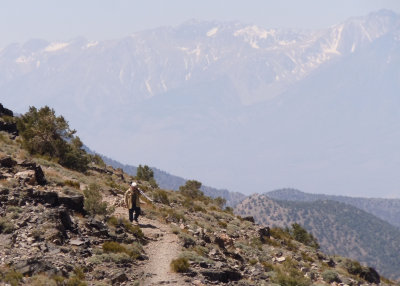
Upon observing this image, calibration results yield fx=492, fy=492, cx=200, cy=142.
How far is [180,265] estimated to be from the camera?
71.7ft

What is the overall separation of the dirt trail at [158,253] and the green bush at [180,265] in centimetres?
24

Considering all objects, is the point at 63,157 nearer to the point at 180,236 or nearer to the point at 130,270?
the point at 180,236

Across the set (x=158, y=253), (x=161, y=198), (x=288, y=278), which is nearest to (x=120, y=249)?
(x=158, y=253)

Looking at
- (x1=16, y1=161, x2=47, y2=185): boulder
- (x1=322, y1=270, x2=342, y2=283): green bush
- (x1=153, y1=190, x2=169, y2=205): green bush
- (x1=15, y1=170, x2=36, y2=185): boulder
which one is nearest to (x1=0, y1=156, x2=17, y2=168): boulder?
(x1=16, y1=161, x2=47, y2=185): boulder

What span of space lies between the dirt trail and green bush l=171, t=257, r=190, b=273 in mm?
241

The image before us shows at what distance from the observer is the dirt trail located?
2073 cm

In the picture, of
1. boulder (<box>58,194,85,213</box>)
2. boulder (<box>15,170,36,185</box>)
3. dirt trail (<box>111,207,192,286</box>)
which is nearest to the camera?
dirt trail (<box>111,207,192,286</box>)

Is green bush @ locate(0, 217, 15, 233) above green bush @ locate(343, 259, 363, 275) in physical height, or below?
above

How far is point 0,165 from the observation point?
92.5 feet

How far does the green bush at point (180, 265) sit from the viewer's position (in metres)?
21.8

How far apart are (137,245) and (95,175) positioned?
72.7ft

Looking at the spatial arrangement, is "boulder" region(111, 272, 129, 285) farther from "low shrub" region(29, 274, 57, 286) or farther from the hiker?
the hiker

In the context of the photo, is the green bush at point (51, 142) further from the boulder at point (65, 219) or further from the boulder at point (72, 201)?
the boulder at point (65, 219)

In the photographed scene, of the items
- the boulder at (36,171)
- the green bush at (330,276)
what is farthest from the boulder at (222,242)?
the boulder at (36,171)
